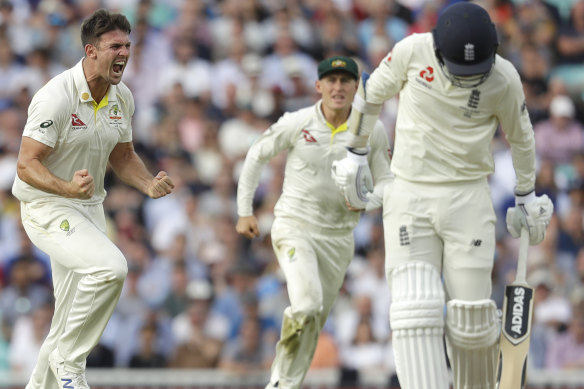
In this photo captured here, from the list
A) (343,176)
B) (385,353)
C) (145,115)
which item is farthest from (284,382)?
(145,115)

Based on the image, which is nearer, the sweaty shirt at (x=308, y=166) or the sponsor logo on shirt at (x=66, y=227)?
the sponsor logo on shirt at (x=66, y=227)

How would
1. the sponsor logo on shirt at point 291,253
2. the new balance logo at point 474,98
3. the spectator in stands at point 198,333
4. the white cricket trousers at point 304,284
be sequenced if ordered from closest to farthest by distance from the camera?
the new balance logo at point 474,98 < the white cricket trousers at point 304,284 < the sponsor logo on shirt at point 291,253 < the spectator in stands at point 198,333

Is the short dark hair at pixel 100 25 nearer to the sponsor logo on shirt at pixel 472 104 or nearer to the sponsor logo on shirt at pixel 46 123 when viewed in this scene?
the sponsor logo on shirt at pixel 46 123

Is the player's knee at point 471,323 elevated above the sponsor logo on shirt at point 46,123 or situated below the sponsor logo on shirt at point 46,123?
below

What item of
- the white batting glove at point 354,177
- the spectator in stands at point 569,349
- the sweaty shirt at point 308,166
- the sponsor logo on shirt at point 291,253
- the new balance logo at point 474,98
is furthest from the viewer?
the spectator in stands at point 569,349

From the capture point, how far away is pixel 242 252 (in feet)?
37.8

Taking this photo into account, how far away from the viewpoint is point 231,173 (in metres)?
11.9

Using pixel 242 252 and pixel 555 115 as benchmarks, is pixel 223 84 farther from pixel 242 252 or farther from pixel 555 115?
pixel 555 115

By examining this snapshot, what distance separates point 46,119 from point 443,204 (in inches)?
89.8

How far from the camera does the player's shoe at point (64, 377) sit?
6.71 m

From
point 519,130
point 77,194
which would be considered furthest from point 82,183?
point 519,130

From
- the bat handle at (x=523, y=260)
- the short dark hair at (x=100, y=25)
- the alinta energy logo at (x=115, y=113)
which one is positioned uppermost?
the short dark hair at (x=100, y=25)

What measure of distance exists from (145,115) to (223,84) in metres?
0.96

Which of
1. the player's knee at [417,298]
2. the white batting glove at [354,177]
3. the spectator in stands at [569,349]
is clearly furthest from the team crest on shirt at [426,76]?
A: the spectator in stands at [569,349]
